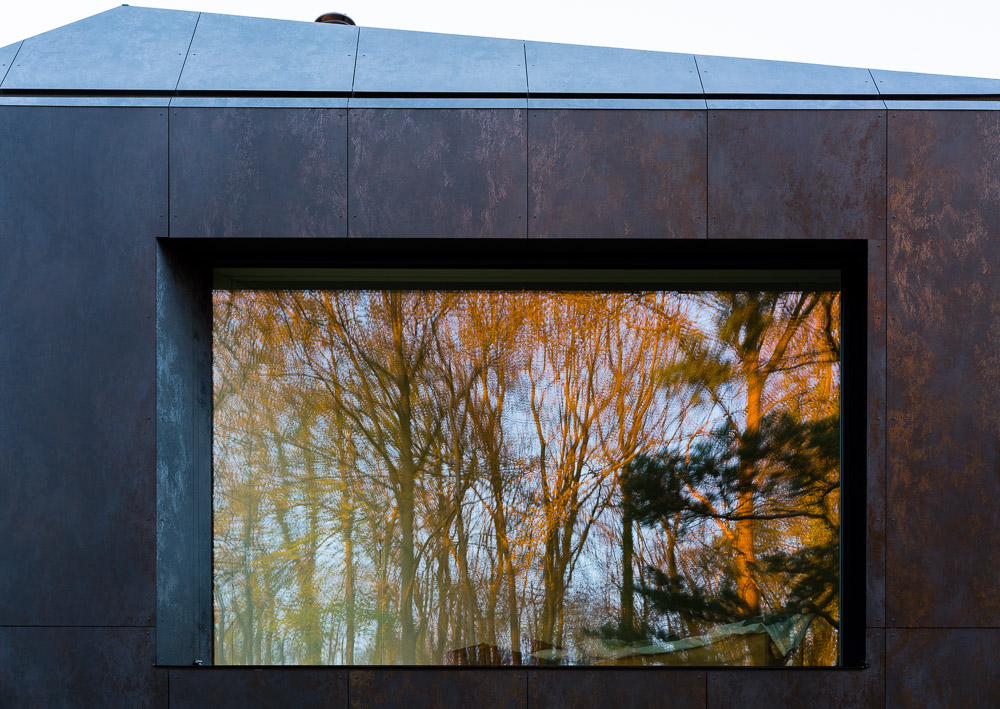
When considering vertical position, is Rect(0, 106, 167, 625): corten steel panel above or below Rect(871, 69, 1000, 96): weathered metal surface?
below

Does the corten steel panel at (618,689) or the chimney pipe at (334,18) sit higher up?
the chimney pipe at (334,18)

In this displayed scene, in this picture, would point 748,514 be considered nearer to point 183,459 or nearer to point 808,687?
point 808,687

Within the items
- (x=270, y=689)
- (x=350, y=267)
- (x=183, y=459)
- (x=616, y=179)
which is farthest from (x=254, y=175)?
(x=270, y=689)

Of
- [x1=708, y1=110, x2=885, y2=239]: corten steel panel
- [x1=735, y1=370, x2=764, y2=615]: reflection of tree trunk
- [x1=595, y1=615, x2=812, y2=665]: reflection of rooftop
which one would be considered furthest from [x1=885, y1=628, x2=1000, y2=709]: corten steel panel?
[x1=708, y1=110, x2=885, y2=239]: corten steel panel

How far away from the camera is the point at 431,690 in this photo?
149 inches

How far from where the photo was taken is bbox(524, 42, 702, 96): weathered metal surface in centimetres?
407

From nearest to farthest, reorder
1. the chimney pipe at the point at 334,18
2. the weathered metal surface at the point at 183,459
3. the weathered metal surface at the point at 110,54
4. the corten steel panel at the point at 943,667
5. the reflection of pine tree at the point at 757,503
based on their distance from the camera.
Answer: the corten steel panel at the point at 943,667 → the weathered metal surface at the point at 183,459 → the weathered metal surface at the point at 110,54 → the reflection of pine tree at the point at 757,503 → the chimney pipe at the point at 334,18

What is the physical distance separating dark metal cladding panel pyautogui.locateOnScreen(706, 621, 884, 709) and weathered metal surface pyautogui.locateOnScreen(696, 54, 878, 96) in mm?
3239

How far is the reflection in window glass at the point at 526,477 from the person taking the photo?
4.14 meters

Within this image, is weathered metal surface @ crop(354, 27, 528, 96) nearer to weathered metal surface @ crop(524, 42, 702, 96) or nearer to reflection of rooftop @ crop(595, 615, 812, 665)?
weathered metal surface @ crop(524, 42, 702, 96)

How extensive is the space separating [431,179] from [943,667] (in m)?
4.10

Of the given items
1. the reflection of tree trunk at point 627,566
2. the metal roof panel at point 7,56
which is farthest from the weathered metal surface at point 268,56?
the reflection of tree trunk at point 627,566

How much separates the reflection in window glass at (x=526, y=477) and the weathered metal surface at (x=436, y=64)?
4.17 feet

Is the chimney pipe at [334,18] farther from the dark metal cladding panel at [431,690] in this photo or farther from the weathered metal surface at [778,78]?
the dark metal cladding panel at [431,690]
